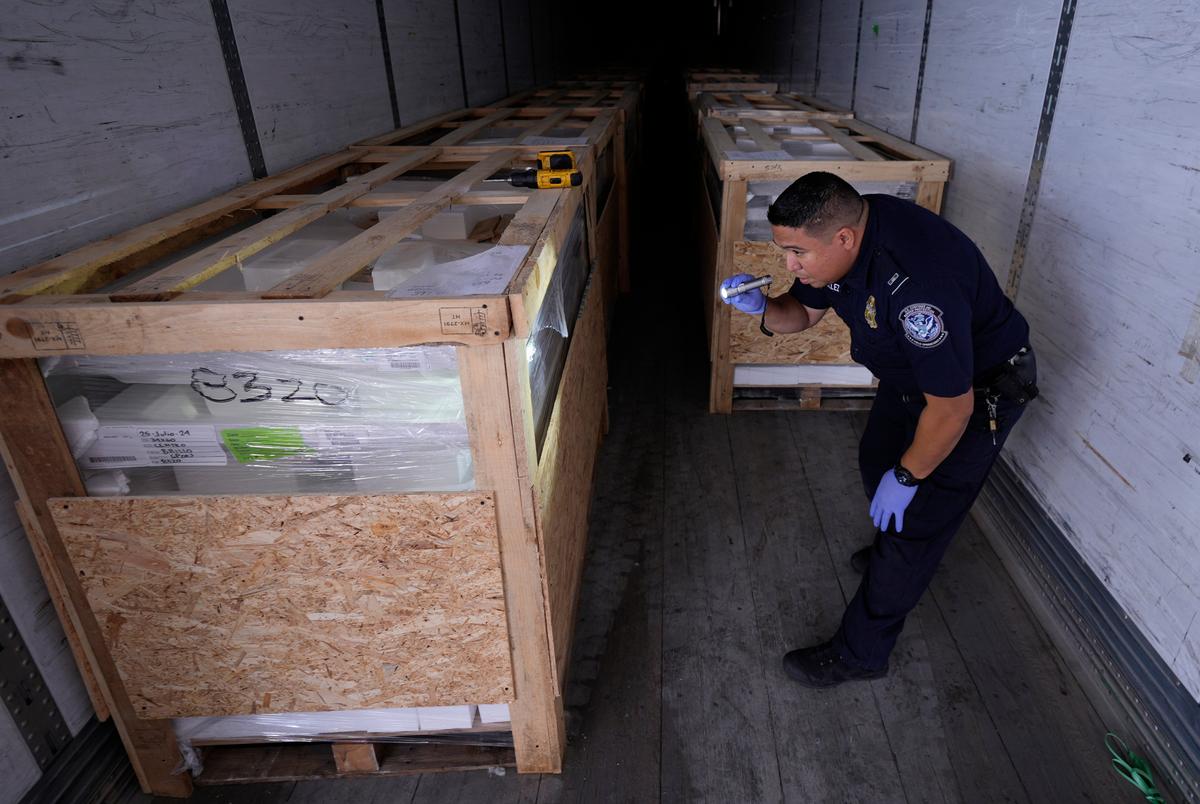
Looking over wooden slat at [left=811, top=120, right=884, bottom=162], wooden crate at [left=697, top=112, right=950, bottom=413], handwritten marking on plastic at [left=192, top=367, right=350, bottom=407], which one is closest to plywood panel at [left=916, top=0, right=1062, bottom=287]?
wooden crate at [left=697, top=112, right=950, bottom=413]

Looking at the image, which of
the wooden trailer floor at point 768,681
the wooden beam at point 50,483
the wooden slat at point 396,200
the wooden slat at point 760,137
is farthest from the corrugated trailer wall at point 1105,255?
the wooden beam at point 50,483

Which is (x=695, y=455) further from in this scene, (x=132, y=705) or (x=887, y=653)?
(x=132, y=705)

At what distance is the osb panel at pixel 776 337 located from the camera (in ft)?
11.7

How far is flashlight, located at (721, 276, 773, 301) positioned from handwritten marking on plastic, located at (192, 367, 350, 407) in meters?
1.49

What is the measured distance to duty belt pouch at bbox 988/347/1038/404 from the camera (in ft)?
6.85

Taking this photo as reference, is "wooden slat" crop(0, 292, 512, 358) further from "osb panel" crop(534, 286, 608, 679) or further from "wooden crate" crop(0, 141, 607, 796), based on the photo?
"osb panel" crop(534, 286, 608, 679)

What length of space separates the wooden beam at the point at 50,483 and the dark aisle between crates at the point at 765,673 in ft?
1.13

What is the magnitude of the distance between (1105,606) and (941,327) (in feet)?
4.02

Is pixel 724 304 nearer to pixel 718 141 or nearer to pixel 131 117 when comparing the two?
pixel 718 141

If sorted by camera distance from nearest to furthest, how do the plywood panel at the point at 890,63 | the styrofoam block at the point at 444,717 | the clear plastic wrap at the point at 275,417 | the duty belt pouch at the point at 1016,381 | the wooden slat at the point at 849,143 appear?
the clear plastic wrap at the point at 275,417, the styrofoam block at the point at 444,717, the duty belt pouch at the point at 1016,381, the wooden slat at the point at 849,143, the plywood panel at the point at 890,63

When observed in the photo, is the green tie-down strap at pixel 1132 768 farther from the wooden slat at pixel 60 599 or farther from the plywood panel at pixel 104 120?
the plywood panel at pixel 104 120

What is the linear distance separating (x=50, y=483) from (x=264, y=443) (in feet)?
1.57

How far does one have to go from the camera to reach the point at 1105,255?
2223mm

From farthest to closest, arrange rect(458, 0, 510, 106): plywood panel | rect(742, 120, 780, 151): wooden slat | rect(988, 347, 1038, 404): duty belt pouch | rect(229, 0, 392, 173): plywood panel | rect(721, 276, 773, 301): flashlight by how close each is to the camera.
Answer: rect(458, 0, 510, 106): plywood panel
rect(742, 120, 780, 151): wooden slat
rect(229, 0, 392, 173): plywood panel
rect(721, 276, 773, 301): flashlight
rect(988, 347, 1038, 404): duty belt pouch
